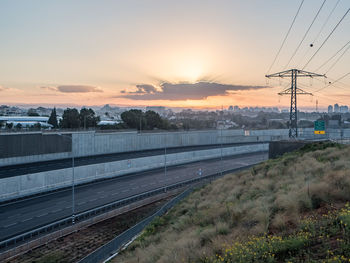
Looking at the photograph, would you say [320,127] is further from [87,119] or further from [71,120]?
[87,119]

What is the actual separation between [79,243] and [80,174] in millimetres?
19930

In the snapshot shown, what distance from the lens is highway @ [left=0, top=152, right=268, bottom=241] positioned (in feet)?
80.9

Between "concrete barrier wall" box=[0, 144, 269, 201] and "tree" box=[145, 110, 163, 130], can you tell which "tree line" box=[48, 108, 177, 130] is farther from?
"concrete barrier wall" box=[0, 144, 269, 201]

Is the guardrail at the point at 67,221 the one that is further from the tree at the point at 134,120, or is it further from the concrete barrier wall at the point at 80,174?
the tree at the point at 134,120

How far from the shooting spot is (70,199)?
32.0 meters

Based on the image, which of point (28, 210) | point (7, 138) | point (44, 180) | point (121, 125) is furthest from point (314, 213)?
point (121, 125)

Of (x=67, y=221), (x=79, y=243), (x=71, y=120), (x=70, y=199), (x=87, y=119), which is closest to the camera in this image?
(x=79, y=243)

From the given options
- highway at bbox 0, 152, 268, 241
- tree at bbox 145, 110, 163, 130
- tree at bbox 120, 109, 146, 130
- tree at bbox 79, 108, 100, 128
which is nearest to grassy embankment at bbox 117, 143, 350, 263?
highway at bbox 0, 152, 268, 241

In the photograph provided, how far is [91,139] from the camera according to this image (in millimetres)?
55469

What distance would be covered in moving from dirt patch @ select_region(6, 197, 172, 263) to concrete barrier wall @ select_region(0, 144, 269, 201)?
536 inches

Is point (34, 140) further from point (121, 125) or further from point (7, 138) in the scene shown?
point (121, 125)

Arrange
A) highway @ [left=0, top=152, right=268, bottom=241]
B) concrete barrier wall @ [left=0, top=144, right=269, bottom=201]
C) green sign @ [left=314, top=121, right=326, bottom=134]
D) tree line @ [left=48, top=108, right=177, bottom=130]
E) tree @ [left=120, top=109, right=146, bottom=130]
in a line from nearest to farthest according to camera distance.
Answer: highway @ [left=0, top=152, right=268, bottom=241], concrete barrier wall @ [left=0, top=144, right=269, bottom=201], green sign @ [left=314, top=121, right=326, bottom=134], tree line @ [left=48, top=108, right=177, bottom=130], tree @ [left=120, top=109, right=146, bottom=130]

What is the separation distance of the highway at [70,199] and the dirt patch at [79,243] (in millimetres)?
3440

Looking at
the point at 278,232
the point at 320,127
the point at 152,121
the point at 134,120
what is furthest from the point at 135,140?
the point at 278,232
